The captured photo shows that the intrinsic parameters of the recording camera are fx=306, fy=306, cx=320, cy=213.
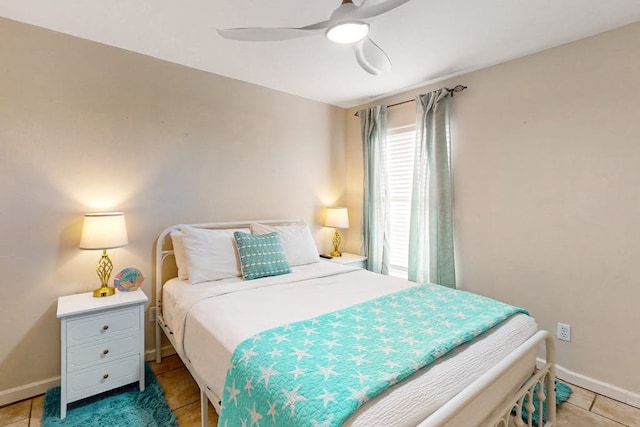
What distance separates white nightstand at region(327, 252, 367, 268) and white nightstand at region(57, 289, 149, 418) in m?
1.93

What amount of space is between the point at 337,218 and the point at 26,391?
285 cm

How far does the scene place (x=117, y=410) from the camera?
188cm

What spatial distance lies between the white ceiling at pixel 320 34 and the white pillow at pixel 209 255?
1411 millimetres

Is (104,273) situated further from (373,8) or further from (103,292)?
(373,8)

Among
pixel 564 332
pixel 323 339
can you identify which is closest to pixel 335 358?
pixel 323 339

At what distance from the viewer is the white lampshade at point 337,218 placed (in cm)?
352

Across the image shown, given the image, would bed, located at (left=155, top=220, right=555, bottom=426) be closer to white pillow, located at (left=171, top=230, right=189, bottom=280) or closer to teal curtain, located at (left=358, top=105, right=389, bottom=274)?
white pillow, located at (left=171, top=230, right=189, bottom=280)

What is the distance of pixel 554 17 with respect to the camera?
192 cm

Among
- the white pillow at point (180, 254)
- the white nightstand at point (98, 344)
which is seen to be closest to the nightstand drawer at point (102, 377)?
the white nightstand at point (98, 344)

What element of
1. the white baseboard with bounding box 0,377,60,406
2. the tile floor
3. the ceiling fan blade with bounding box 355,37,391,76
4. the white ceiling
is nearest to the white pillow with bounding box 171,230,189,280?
the tile floor

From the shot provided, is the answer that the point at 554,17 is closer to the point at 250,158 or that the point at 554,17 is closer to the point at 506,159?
the point at 506,159

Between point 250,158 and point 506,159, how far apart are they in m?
2.31

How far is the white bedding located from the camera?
1.04 m

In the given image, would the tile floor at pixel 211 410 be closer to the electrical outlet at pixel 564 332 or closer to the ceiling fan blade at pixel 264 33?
the electrical outlet at pixel 564 332
